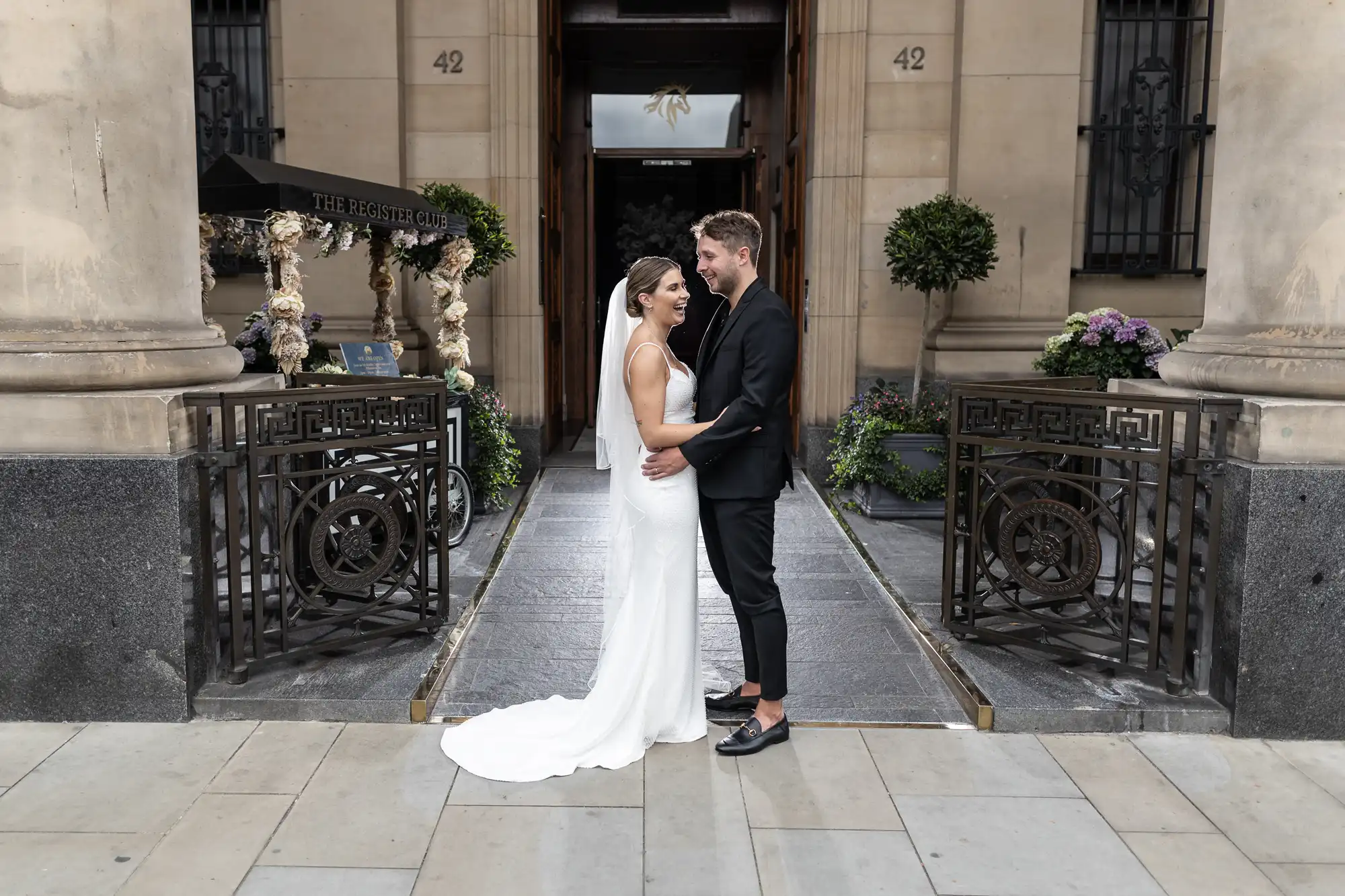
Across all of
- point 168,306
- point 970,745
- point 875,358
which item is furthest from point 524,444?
point 970,745

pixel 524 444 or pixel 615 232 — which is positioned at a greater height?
pixel 615 232

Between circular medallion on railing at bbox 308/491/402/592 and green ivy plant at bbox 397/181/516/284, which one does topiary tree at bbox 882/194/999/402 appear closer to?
green ivy plant at bbox 397/181/516/284

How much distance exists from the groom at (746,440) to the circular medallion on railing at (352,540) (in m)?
1.56

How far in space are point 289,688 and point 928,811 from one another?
8.86 feet

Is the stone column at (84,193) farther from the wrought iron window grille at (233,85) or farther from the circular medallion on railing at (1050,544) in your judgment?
the wrought iron window grille at (233,85)

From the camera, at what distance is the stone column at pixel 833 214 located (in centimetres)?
984

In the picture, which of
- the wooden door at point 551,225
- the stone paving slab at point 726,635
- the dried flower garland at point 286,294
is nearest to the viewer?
the stone paving slab at point 726,635

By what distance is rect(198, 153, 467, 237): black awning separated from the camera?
6527 millimetres

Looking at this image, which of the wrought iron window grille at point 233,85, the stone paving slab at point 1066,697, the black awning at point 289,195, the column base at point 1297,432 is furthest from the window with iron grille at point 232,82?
the column base at point 1297,432

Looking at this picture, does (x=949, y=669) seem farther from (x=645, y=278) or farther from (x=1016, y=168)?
(x=1016, y=168)

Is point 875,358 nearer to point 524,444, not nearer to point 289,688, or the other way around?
point 524,444

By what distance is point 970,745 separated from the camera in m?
4.57

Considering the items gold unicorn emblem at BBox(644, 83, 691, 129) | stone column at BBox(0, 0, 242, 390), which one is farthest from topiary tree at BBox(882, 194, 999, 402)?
stone column at BBox(0, 0, 242, 390)

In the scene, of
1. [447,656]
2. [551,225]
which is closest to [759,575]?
[447,656]
